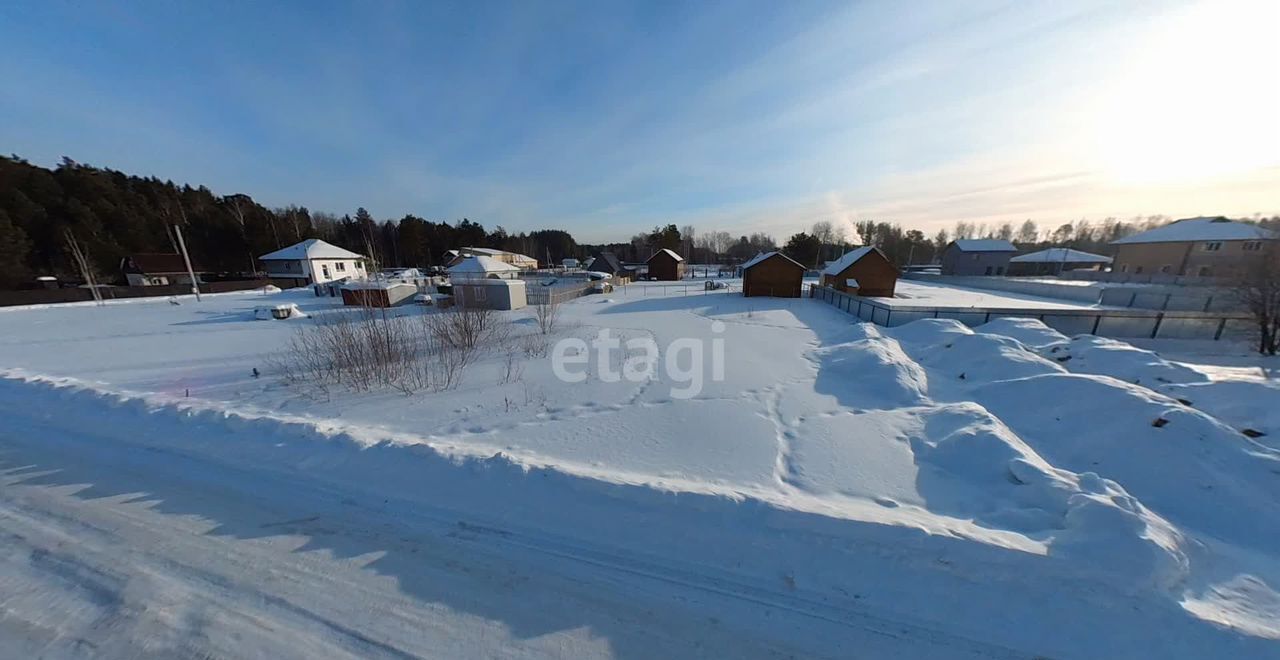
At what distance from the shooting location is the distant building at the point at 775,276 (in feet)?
89.1

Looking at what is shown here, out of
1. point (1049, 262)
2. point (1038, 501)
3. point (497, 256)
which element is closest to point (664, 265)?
point (497, 256)

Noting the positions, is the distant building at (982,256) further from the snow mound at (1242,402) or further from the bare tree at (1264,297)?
the snow mound at (1242,402)

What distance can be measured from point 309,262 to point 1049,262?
83095 millimetres

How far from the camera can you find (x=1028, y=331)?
13.1 meters

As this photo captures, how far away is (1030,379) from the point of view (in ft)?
26.6

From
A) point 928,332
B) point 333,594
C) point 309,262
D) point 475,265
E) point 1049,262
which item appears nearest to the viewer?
point 333,594

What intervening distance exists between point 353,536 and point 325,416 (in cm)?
411

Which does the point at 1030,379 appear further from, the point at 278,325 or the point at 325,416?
the point at 278,325

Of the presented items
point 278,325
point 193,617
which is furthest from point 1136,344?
point 278,325

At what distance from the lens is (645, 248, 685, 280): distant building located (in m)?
44.1

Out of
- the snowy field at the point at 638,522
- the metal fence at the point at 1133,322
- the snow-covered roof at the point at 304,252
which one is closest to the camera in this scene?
the snowy field at the point at 638,522

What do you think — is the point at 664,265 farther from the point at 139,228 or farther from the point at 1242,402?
the point at 139,228

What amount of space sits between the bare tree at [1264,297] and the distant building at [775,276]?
1717cm

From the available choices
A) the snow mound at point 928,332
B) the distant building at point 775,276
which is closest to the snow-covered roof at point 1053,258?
the distant building at point 775,276
